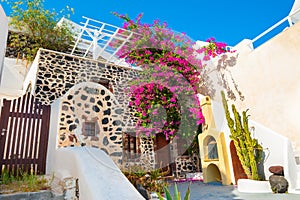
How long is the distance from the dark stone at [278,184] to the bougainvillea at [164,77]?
3.51m

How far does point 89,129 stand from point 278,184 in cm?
487

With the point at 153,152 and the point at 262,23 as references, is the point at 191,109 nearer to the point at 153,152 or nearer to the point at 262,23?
the point at 153,152

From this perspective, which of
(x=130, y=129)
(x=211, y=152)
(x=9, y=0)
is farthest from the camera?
(x=9, y=0)

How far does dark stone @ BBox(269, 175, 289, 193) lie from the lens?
466cm

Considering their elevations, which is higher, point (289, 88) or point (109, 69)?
point (109, 69)

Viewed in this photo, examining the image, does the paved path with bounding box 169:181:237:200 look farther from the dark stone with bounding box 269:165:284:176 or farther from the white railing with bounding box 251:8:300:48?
the white railing with bounding box 251:8:300:48

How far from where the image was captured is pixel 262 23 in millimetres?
7590

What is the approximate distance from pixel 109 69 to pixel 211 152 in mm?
5195

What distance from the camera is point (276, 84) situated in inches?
253

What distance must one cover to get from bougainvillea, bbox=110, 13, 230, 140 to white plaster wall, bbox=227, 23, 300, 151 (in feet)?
6.30

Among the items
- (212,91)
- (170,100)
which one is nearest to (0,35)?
(170,100)

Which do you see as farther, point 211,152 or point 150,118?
point 150,118

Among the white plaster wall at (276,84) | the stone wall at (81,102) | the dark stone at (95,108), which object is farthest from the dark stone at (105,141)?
the white plaster wall at (276,84)

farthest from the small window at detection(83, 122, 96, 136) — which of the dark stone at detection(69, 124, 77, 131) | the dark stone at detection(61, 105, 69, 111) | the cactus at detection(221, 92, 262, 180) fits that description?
the cactus at detection(221, 92, 262, 180)
